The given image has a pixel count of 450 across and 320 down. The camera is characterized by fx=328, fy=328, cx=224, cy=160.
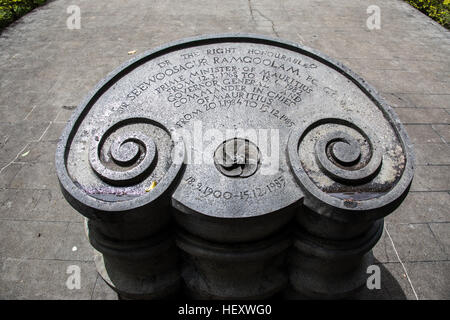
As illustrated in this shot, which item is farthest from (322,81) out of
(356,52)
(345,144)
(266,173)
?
(356,52)

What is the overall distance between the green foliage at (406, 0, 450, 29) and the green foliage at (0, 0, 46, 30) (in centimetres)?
912

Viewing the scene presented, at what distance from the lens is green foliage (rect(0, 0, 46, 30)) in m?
6.88

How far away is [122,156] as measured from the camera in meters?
2.10

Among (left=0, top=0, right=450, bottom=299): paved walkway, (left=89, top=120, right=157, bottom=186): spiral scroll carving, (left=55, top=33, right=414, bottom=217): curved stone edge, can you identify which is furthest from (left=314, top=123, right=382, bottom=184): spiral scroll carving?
(left=0, top=0, right=450, bottom=299): paved walkway

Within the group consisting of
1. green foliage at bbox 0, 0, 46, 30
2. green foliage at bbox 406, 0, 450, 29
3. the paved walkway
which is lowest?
the paved walkway

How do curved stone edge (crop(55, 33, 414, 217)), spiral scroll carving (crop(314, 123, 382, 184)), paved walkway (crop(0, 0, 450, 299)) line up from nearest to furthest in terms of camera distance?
curved stone edge (crop(55, 33, 414, 217)) < spiral scroll carving (crop(314, 123, 382, 184)) < paved walkway (crop(0, 0, 450, 299))

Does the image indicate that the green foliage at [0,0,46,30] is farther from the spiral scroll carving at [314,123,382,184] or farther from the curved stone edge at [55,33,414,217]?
the spiral scroll carving at [314,123,382,184]

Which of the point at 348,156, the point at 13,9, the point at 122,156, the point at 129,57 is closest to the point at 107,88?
the point at 122,156

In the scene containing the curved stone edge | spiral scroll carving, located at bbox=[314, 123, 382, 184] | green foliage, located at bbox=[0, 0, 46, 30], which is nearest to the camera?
the curved stone edge

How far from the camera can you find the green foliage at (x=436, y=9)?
712 cm

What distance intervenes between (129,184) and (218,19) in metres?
5.86

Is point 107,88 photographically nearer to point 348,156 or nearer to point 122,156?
point 122,156

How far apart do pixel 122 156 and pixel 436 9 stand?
841 cm

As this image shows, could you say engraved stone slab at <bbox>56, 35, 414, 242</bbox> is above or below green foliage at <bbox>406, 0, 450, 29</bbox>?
below
